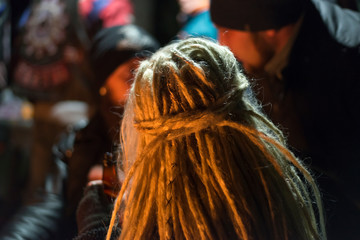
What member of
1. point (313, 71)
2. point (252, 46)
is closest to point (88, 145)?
point (252, 46)

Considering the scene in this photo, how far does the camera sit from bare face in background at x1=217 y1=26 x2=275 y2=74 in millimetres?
1435

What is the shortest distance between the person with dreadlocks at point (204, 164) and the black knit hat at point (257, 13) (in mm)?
583

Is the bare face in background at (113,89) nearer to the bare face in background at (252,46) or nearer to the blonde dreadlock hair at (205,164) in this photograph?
the bare face in background at (252,46)

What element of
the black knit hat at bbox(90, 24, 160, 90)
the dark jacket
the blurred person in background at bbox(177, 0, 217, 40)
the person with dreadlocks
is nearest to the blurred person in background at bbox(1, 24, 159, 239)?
the black knit hat at bbox(90, 24, 160, 90)

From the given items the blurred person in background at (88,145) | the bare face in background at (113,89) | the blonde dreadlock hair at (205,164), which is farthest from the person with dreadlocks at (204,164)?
the bare face in background at (113,89)

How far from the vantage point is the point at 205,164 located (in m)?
0.80

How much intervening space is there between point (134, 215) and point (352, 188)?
85 cm

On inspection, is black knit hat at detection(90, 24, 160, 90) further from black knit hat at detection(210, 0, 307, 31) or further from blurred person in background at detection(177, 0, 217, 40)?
black knit hat at detection(210, 0, 307, 31)

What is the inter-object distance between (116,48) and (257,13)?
70cm

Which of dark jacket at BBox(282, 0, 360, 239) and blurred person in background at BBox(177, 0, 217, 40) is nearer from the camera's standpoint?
dark jacket at BBox(282, 0, 360, 239)

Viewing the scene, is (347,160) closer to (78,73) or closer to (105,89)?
(105,89)

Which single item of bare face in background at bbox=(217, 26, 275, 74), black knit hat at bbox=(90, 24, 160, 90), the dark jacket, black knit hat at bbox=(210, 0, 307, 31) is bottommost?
the dark jacket

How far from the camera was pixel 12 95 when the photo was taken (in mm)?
3051

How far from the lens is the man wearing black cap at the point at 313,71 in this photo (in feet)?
4.47
